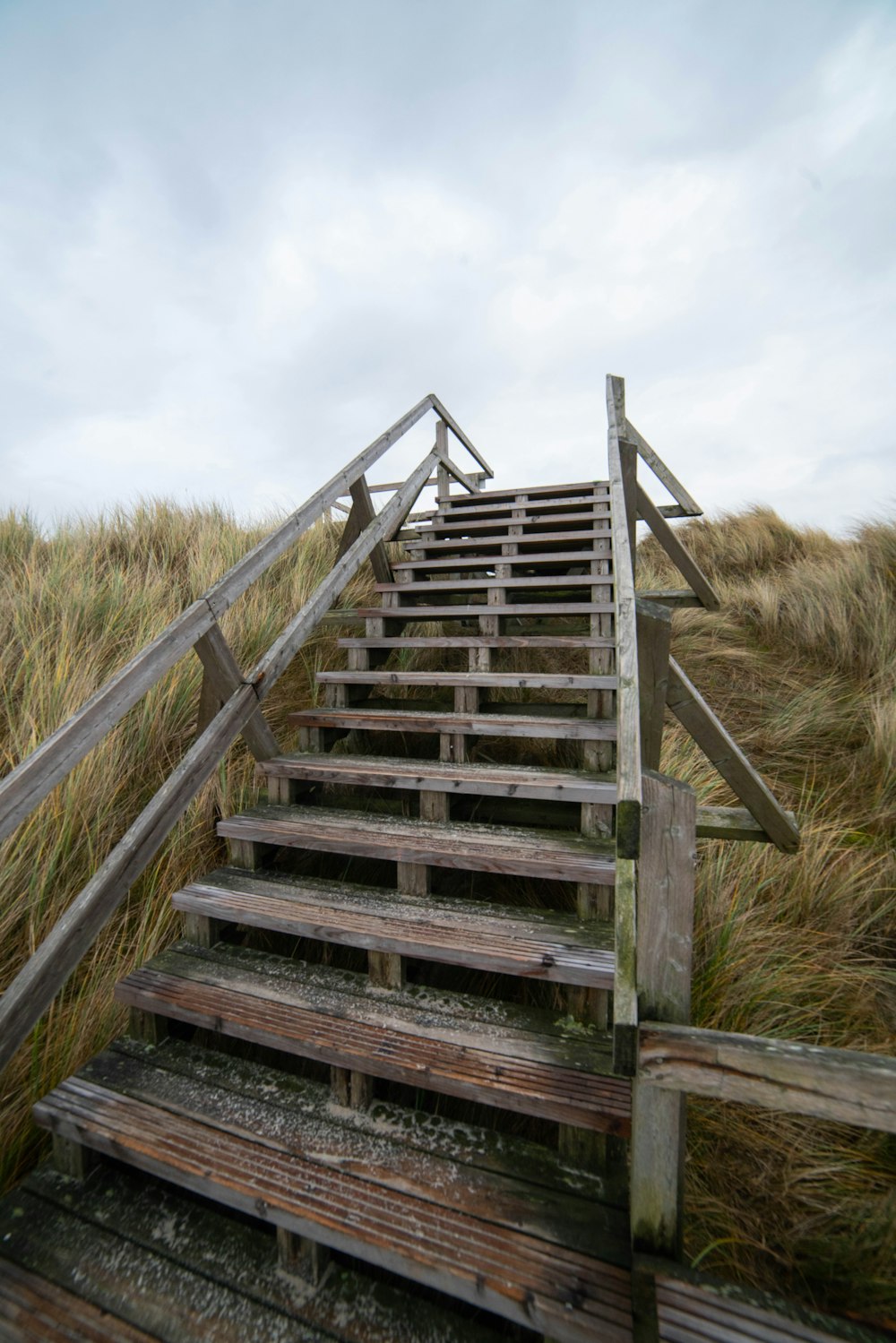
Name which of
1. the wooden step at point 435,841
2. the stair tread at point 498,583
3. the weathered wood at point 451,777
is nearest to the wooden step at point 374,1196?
the wooden step at point 435,841

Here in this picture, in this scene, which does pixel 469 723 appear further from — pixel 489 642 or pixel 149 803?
pixel 149 803

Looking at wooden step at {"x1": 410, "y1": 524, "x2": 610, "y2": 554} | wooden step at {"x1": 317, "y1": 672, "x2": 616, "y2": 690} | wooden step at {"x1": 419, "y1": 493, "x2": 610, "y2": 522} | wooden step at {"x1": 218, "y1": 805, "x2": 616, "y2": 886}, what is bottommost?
wooden step at {"x1": 218, "y1": 805, "x2": 616, "y2": 886}

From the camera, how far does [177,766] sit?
218 cm

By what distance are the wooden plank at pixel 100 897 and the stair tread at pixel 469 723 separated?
714mm

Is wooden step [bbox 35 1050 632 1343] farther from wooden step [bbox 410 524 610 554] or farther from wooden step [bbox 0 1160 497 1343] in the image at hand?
wooden step [bbox 410 524 610 554]

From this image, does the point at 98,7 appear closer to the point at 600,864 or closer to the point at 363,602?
the point at 363,602

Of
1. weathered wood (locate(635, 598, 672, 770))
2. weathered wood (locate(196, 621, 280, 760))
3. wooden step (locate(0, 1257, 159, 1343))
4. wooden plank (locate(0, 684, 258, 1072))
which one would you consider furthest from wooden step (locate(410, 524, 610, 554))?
wooden step (locate(0, 1257, 159, 1343))

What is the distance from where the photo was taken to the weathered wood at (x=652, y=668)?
1.69 m

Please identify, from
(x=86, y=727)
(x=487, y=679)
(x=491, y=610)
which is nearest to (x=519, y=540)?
(x=491, y=610)

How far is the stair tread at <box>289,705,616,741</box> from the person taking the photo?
2.40 metres

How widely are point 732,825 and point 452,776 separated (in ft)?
3.57

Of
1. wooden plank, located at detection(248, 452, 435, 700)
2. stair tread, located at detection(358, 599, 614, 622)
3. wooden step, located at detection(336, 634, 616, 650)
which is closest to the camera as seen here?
wooden plank, located at detection(248, 452, 435, 700)

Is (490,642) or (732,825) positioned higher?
(490,642)

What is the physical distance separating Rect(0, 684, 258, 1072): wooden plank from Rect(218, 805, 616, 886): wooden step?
41 centimetres
